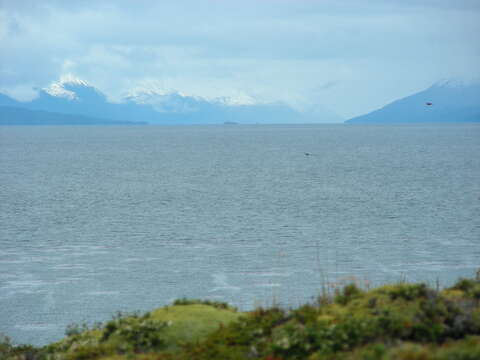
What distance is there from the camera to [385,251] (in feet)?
145

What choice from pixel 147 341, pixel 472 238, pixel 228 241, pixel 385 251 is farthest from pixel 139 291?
pixel 472 238

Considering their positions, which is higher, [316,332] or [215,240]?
[316,332]

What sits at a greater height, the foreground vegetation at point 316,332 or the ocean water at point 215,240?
the foreground vegetation at point 316,332

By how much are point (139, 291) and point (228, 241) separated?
14259 millimetres

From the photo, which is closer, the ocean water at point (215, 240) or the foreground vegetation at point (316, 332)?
the foreground vegetation at point (316, 332)

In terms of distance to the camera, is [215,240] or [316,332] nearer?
[316,332]

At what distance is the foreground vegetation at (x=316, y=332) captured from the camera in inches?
454

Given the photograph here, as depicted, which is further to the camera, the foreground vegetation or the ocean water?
the ocean water

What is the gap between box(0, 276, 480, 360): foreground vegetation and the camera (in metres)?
11.5

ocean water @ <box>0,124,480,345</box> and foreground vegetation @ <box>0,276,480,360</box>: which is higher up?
foreground vegetation @ <box>0,276,480,360</box>

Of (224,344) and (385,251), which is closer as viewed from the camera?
(224,344)

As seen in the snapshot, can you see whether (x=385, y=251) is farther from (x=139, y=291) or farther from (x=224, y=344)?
(x=224, y=344)

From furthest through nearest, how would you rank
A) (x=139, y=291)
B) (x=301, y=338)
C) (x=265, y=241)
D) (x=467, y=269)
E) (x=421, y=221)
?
(x=421, y=221) → (x=265, y=241) → (x=467, y=269) → (x=139, y=291) → (x=301, y=338)

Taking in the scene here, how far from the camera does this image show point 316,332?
12.0 metres
